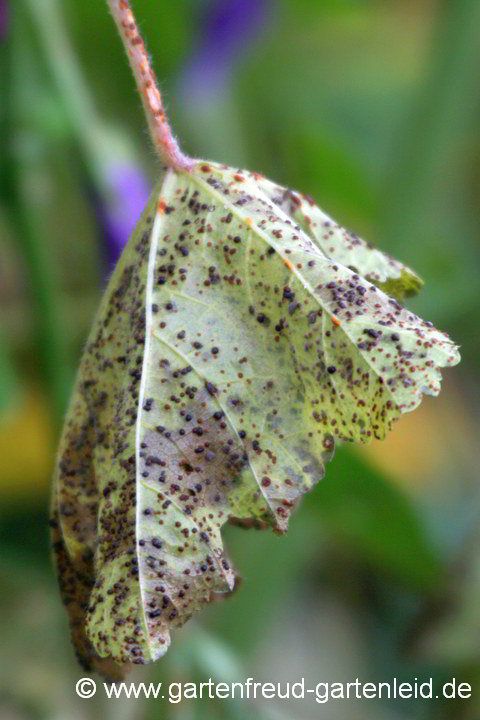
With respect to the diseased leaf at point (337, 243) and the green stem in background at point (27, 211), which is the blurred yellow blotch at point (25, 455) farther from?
the diseased leaf at point (337, 243)

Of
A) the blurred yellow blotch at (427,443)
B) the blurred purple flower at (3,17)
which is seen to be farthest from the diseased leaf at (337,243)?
the blurred yellow blotch at (427,443)

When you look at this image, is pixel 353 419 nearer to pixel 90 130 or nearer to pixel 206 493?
pixel 206 493

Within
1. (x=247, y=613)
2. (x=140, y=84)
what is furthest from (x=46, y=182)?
(x=140, y=84)
